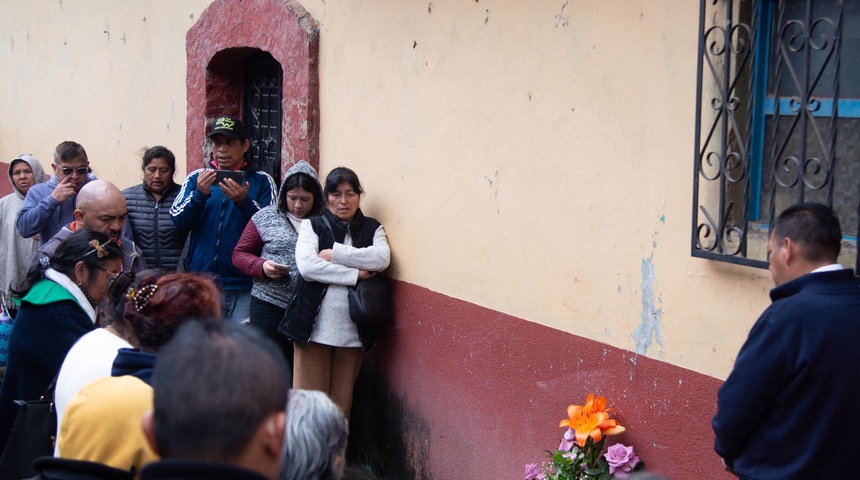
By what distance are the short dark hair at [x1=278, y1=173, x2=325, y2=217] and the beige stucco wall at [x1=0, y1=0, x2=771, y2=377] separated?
320 mm

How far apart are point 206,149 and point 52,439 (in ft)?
16.1

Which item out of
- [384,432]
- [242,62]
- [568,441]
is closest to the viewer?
[568,441]

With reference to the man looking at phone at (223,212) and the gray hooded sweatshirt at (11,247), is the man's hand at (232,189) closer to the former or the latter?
the man looking at phone at (223,212)

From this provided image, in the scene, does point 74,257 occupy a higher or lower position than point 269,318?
Result: higher

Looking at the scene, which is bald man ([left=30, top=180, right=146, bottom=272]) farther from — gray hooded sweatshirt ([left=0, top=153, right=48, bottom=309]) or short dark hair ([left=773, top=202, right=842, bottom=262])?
short dark hair ([left=773, top=202, right=842, bottom=262])

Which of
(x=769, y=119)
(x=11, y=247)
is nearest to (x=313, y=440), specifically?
(x=769, y=119)

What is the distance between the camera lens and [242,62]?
27.0 ft

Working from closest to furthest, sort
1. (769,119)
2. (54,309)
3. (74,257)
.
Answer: (769,119) → (54,309) → (74,257)

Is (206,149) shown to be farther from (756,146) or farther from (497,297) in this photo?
(756,146)

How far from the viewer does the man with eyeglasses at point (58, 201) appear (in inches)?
256

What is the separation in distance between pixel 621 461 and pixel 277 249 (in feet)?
8.90

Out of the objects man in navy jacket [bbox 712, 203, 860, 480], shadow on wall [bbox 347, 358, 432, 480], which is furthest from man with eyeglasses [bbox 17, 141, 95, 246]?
man in navy jacket [bbox 712, 203, 860, 480]

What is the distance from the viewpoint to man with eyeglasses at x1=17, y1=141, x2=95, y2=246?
650 cm

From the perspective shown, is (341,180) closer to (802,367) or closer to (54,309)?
(54,309)
